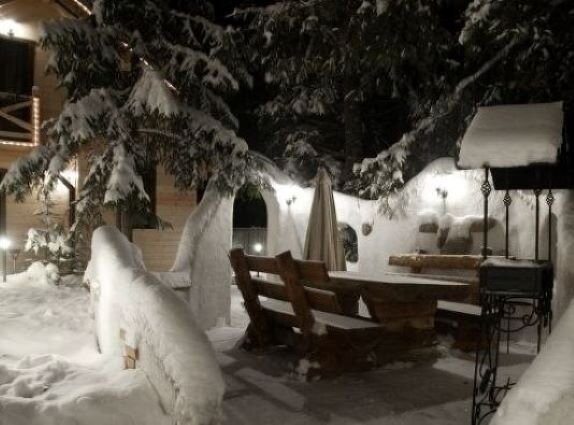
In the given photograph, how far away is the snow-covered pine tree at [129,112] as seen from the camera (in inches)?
340

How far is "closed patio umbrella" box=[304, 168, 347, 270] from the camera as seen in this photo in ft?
27.6

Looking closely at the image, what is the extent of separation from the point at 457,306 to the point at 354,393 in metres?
3.07

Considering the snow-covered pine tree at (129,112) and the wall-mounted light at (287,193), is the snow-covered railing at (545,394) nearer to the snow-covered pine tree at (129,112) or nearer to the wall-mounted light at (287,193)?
the snow-covered pine tree at (129,112)

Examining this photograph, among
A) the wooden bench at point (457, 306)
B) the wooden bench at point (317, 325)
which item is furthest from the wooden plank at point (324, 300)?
the wooden bench at point (457, 306)

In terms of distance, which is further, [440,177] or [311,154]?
[311,154]

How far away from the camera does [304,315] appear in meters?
5.75

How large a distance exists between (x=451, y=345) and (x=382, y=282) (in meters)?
2.09

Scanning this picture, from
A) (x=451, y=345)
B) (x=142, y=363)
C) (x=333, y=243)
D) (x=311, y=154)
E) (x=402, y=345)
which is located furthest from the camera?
(x=311, y=154)

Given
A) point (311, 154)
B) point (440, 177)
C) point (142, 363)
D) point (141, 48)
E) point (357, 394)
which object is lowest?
point (357, 394)

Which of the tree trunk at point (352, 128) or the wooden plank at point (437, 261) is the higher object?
the tree trunk at point (352, 128)

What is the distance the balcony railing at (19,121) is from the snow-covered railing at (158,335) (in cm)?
709

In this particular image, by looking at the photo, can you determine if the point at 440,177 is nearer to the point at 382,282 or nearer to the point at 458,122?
the point at 458,122

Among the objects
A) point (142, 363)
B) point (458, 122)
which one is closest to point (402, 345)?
point (142, 363)

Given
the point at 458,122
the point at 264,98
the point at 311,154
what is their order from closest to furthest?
1. the point at 458,122
2. the point at 311,154
3. the point at 264,98
